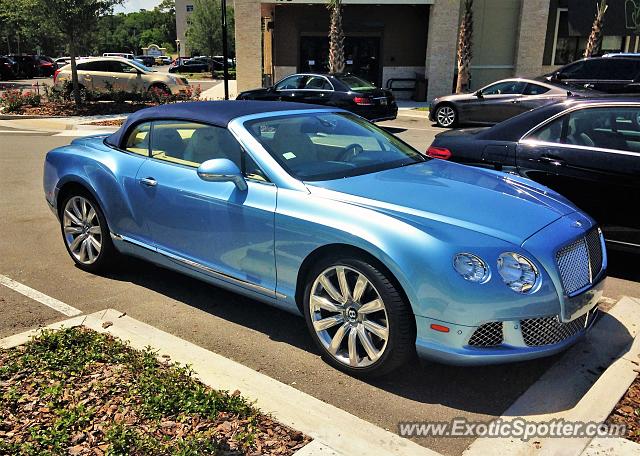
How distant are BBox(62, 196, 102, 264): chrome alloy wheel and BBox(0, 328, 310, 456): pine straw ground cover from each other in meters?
1.69

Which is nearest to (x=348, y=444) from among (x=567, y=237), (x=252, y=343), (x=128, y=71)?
(x=252, y=343)

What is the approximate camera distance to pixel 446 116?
16.2 metres

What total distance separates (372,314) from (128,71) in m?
21.5

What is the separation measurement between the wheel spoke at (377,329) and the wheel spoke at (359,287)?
14cm

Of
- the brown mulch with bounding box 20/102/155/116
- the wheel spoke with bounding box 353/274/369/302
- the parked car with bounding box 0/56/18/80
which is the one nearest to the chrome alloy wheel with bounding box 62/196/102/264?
the wheel spoke with bounding box 353/274/369/302

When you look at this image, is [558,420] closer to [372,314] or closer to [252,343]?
[372,314]

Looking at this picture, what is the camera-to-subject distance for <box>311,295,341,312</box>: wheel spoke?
3.53m

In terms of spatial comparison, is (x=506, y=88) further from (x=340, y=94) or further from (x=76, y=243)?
(x=76, y=243)

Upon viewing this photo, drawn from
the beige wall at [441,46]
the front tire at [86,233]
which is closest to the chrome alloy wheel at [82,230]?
the front tire at [86,233]

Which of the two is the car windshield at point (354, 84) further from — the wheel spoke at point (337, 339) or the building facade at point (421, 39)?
the wheel spoke at point (337, 339)

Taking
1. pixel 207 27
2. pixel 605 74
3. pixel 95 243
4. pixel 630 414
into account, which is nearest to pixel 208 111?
pixel 95 243

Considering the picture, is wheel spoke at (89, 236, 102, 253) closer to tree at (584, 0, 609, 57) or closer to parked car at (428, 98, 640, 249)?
parked car at (428, 98, 640, 249)

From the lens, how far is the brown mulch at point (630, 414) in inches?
115

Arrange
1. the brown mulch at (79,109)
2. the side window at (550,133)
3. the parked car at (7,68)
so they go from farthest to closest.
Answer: the parked car at (7,68), the brown mulch at (79,109), the side window at (550,133)
